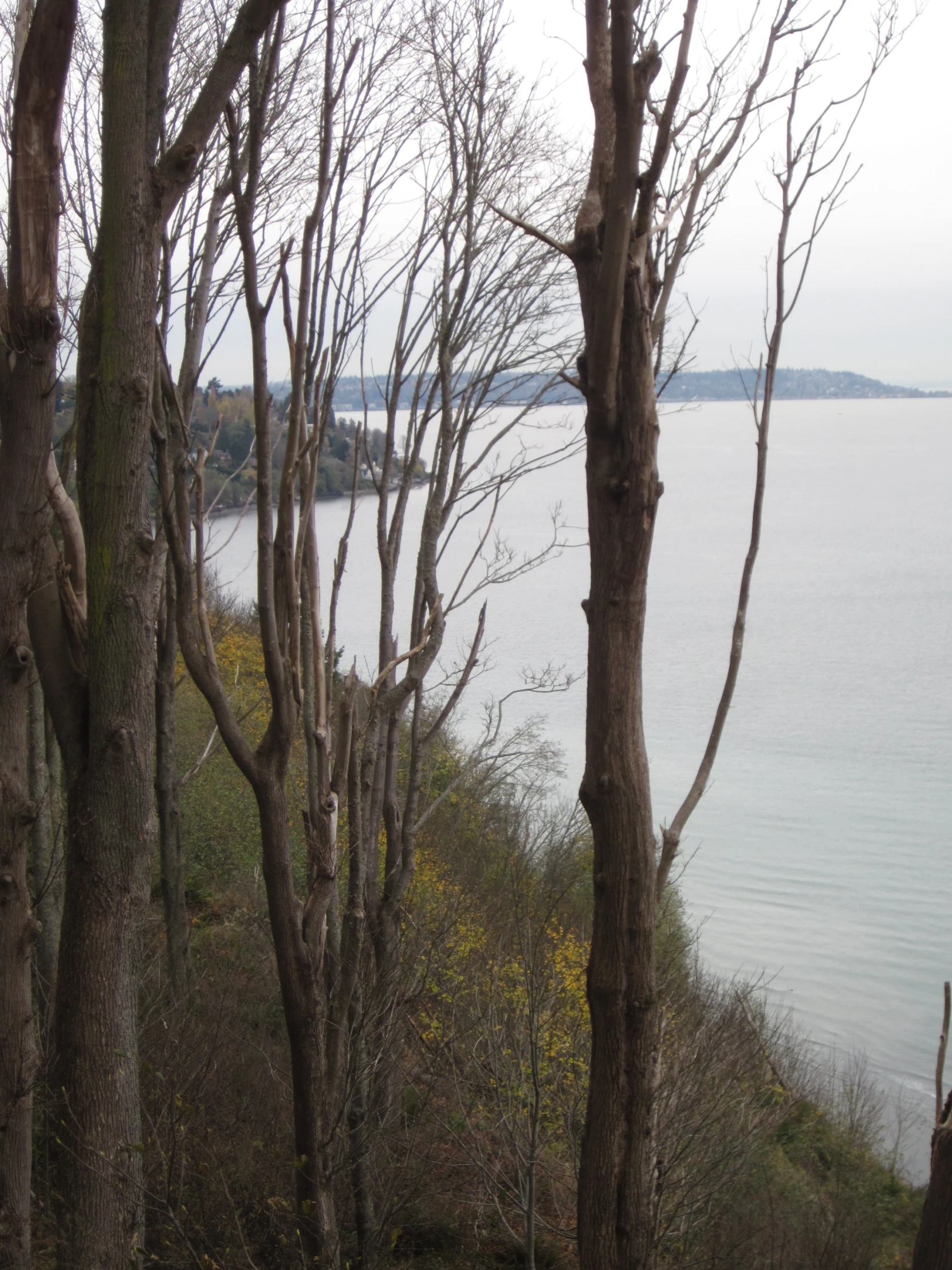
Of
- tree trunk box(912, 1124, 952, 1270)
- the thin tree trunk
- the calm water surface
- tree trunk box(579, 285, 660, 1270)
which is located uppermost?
tree trunk box(579, 285, 660, 1270)

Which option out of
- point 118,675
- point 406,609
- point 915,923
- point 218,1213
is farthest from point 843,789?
point 118,675

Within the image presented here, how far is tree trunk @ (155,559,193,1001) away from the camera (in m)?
6.34

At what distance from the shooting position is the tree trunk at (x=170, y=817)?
6.34 meters

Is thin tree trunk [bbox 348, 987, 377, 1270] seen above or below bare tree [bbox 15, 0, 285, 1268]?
below

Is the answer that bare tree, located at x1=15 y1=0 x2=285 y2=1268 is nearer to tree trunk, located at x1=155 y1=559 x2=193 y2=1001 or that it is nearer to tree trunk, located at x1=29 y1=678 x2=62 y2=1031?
tree trunk, located at x1=29 y1=678 x2=62 y2=1031

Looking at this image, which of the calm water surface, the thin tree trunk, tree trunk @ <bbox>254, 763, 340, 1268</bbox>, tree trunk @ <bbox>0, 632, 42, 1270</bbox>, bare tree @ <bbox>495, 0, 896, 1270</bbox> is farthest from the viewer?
the calm water surface

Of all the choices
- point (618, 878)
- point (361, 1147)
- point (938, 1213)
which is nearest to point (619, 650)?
point (618, 878)

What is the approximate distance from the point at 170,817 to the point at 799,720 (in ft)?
70.9

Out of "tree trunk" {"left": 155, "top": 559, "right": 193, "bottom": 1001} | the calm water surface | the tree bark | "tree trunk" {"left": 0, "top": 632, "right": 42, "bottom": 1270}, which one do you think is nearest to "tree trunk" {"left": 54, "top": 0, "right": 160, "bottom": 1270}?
the tree bark

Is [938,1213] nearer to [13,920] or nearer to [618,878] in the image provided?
[618,878]

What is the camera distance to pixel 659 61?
196 cm

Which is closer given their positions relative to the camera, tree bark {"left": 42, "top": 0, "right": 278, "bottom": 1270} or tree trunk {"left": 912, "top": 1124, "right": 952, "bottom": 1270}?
tree trunk {"left": 912, "top": 1124, "right": 952, "bottom": 1270}

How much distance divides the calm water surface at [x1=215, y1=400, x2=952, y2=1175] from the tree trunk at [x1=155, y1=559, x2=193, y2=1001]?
5.21 ft

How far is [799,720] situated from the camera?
25.8 meters
